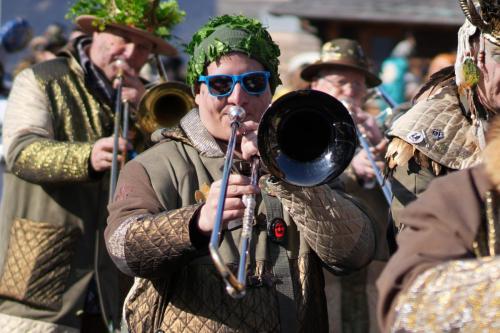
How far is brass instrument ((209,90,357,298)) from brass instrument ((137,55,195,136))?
85.6 inches

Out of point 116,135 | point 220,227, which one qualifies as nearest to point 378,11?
point 116,135

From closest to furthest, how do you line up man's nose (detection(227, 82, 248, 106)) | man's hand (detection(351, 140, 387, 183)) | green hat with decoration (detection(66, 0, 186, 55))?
man's nose (detection(227, 82, 248, 106)), green hat with decoration (detection(66, 0, 186, 55)), man's hand (detection(351, 140, 387, 183))

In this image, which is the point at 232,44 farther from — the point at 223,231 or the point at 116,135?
the point at 116,135

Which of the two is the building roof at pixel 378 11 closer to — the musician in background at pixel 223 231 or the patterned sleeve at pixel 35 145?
the patterned sleeve at pixel 35 145

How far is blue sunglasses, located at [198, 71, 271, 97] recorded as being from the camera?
4.58 meters

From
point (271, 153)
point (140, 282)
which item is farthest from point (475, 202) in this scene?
point (140, 282)

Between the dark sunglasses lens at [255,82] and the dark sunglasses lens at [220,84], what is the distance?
57 mm

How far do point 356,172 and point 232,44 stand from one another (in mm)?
2757

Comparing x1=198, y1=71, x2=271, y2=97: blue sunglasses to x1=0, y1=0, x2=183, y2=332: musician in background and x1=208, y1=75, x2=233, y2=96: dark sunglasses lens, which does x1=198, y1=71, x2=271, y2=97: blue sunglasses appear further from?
x1=0, y1=0, x2=183, y2=332: musician in background

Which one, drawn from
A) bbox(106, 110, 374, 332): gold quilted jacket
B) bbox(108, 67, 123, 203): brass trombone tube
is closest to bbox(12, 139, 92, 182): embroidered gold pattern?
bbox(108, 67, 123, 203): brass trombone tube

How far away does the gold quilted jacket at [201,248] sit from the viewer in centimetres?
424

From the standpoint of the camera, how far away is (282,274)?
4.39m

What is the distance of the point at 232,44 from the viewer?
4629mm

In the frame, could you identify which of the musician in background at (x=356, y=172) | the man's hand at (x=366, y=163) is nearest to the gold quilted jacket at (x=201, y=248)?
the musician in background at (x=356, y=172)
